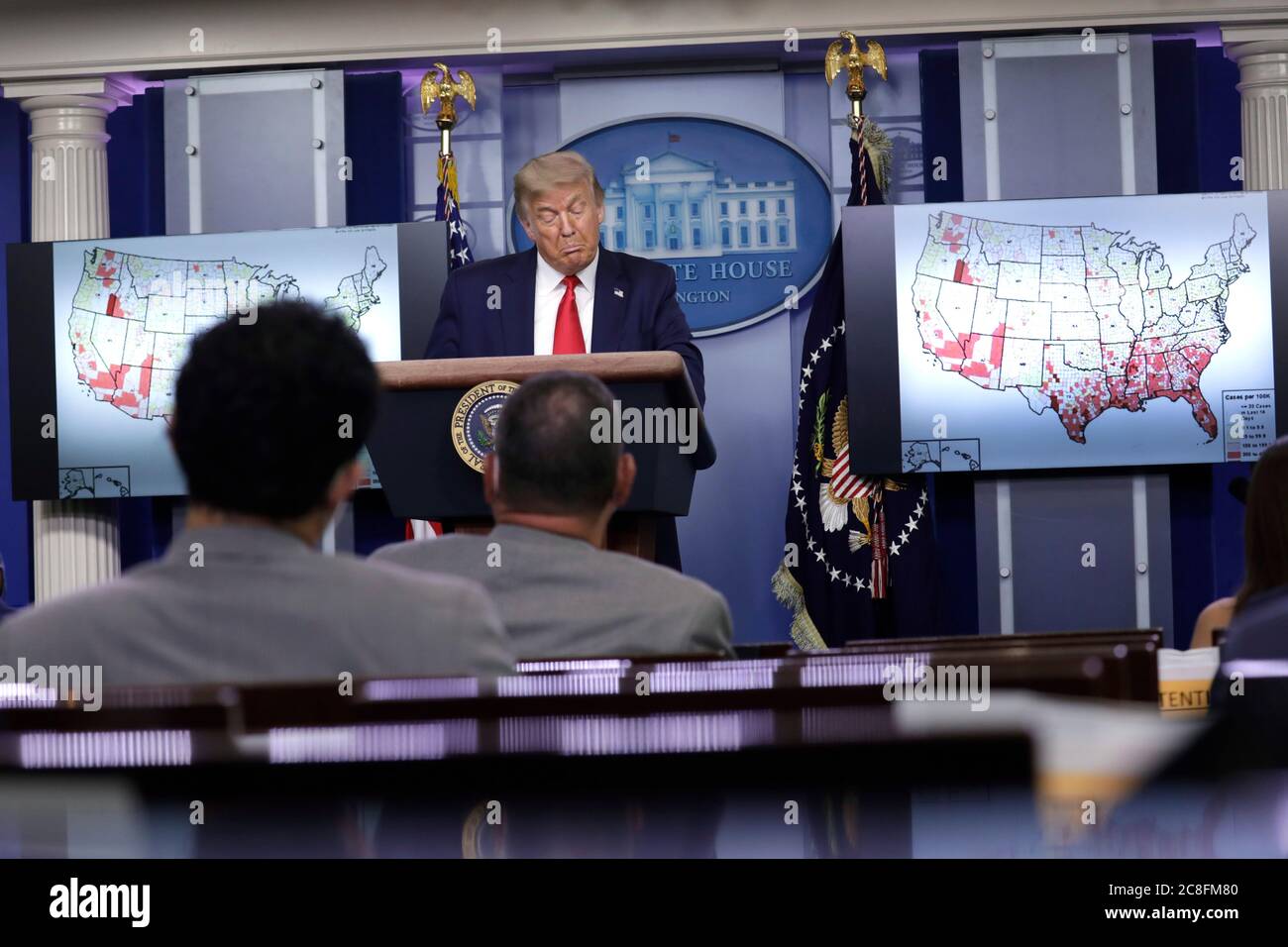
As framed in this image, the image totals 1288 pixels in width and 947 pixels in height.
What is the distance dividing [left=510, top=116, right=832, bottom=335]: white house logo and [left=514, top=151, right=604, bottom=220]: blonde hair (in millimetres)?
1797

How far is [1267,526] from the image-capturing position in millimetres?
1988

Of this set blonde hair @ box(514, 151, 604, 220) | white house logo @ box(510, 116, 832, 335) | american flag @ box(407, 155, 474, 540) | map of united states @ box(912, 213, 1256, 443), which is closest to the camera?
blonde hair @ box(514, 151, 604, 220)

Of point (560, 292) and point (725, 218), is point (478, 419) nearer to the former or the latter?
point (560, 292)

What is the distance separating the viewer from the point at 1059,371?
16.6 feet

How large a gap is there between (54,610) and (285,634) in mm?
177

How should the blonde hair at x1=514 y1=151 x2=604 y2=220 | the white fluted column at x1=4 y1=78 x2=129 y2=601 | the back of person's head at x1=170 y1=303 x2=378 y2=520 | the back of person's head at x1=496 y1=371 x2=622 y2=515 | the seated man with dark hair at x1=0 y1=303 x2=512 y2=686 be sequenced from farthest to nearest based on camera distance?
the white fluted column at x1=4 y1=78 x2=129 y2=601
the blonde hair at x1=514 y1=151 x2=604 y2=220
the back of person's head at x1=496 y1=371 x2=622 y2=515
the back of person's head at x1=170 y1=303 x2=378 y2=520
the seated man with dark hair at x1=0 y1=303 x2=512 y2=686

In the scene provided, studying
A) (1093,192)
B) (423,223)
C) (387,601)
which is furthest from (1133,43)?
(387,601)

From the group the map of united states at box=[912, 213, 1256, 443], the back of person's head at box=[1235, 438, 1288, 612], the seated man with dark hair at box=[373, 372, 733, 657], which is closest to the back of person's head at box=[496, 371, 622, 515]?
the seated man with dark hair at box=[373, 372, 733, 657]

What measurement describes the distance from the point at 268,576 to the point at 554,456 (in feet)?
2.34

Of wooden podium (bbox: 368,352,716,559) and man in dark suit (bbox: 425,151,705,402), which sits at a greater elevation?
man in dark suit (bbox: 425,151,705,402)

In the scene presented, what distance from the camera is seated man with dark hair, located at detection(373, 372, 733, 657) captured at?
150 centimetres

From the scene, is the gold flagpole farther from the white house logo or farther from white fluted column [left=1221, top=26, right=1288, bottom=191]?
white fluted column [left=1221, top=26, right=1288, bottom=191]
